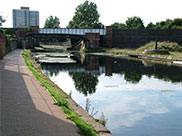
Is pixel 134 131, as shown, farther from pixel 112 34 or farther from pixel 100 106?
pixel 112 34

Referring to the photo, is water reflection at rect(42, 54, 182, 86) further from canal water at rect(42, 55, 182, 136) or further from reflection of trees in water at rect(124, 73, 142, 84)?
canal water at rect(42, 55, 182, 136)

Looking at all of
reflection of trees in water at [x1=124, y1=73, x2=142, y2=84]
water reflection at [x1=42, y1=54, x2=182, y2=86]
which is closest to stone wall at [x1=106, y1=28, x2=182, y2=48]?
Result: water reflection at [x1=42, y1=54, x2=182, y2=86]

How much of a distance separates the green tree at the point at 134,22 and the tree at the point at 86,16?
10.4 m

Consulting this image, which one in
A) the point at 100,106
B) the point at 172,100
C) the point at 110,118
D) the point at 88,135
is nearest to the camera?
the point at 88,135

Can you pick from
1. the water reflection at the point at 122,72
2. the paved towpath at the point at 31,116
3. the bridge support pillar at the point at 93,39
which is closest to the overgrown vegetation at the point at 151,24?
the bridge support pillar at the point at 93,39

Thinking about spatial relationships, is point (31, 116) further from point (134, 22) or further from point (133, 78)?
point (134, 22)

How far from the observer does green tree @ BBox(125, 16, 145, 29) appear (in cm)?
9151

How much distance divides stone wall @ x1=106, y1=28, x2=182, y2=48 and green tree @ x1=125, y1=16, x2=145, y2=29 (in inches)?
1097

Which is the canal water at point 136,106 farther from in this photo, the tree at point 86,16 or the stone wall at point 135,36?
the tree at point 86,16

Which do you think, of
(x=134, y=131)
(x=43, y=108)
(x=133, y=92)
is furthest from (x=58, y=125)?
(x=133, y=92)

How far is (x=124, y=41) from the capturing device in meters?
62.7

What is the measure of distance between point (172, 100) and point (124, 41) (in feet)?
172

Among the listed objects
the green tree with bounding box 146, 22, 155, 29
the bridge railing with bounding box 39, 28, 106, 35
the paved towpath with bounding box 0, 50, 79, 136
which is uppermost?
the green tree with bounding box 146, 22, 155, 29

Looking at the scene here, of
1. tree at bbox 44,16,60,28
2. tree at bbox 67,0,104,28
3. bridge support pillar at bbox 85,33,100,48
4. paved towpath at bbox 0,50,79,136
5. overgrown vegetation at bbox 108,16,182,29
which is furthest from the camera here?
tree at bbox 44,16,60,28
